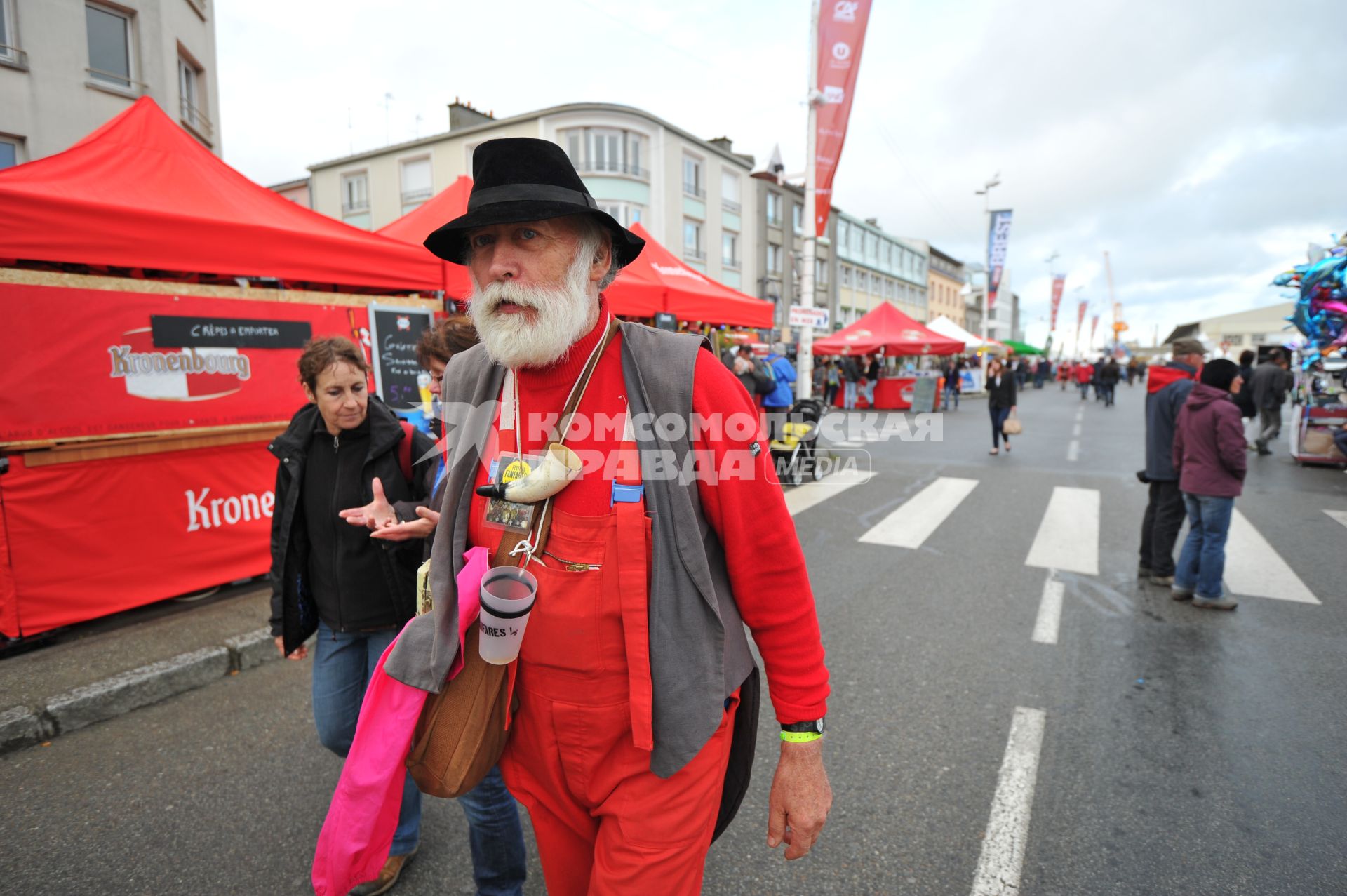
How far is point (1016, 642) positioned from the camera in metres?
4.16

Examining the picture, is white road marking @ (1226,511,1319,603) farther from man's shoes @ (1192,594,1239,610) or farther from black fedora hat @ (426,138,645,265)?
black fedora hat @ (426,138,645,265)

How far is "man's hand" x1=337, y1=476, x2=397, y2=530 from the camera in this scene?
203 cm

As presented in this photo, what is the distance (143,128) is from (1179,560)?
318 inches

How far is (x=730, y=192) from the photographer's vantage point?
3497cm

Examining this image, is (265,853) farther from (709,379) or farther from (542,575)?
(709,379)

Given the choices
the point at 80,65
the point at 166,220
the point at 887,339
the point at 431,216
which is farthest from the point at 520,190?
the point at 887,339

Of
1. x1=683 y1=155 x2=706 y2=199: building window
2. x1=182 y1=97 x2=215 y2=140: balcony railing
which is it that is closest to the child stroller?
x1=182 y1=97 x2=215 y2=140: balcony railing

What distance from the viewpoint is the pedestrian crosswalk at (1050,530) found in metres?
5.20

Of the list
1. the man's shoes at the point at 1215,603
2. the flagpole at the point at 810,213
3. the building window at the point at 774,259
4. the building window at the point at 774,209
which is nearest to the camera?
the man's shoes at the point at 1215,603

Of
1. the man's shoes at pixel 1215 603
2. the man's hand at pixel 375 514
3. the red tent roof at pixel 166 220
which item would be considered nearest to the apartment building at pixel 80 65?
the red tent roof at pixel 166 220

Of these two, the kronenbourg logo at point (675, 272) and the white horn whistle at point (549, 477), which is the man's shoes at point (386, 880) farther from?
the kronenbourg logo at point (675, 272)

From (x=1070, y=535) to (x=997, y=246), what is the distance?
1085 inches

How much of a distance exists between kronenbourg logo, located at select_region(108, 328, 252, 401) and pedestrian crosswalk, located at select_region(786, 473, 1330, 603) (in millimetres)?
4549

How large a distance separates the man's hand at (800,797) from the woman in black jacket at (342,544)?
141 cm
